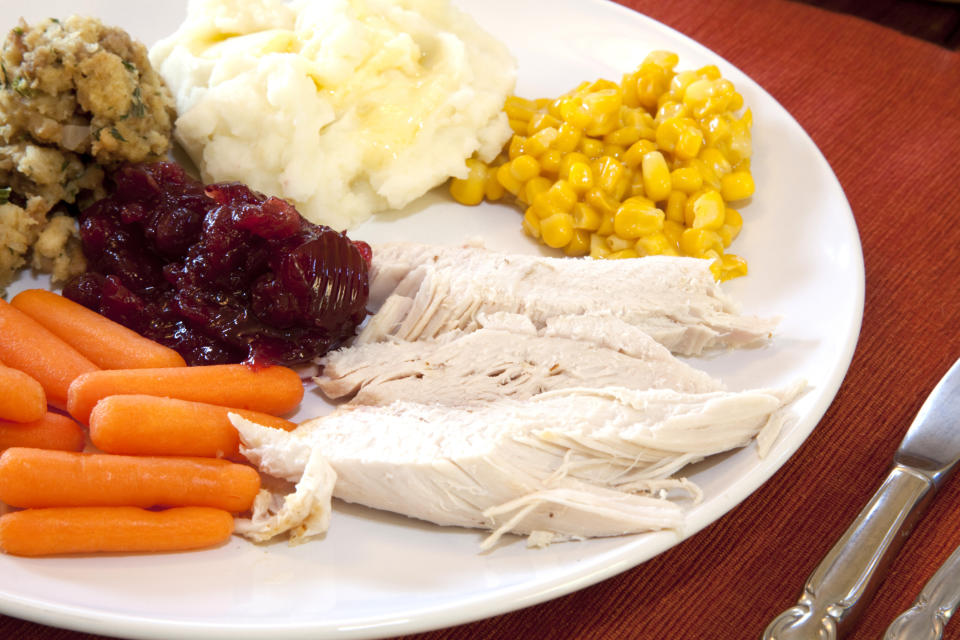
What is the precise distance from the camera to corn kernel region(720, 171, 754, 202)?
12.6 feet

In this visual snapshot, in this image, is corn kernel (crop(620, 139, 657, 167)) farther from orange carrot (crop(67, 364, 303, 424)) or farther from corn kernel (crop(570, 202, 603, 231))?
orange carrot (crop(67, 364, 303, 424))

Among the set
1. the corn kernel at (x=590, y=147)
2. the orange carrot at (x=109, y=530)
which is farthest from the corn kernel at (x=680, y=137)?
the orange carrot at (x=109, y=530)

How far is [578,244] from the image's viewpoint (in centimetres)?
381

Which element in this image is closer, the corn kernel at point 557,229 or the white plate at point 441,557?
the white plate at point 441,557

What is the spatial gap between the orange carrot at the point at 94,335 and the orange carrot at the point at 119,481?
514 mm

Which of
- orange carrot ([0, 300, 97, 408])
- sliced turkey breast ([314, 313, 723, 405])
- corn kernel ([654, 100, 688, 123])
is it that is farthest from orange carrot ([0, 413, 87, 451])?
corn kernel ([654, 100, 688, 123])

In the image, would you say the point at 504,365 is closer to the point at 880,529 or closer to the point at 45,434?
the point at 880,529

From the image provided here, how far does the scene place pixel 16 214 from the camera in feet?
10.7

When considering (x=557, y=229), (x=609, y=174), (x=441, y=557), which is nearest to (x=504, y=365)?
(x=441, y=557)

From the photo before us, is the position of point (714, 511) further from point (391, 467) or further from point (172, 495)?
point (172, 495)

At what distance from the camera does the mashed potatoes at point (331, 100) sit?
3.59 meters

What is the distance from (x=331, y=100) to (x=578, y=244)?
1240mm

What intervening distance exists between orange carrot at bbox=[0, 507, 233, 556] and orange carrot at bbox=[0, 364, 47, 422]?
296 mm

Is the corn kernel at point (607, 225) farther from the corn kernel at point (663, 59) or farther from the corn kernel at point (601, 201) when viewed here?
the corn kernel at point (663, 59)
